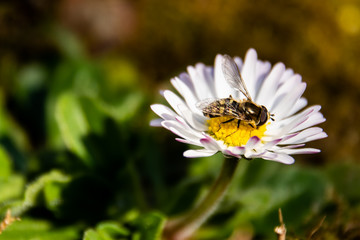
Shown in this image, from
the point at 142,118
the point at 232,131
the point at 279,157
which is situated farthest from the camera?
the point at 142,118

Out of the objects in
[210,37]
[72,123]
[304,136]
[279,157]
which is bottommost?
[279,157]

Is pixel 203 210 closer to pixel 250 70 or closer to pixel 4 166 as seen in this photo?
→ pixel 250 70

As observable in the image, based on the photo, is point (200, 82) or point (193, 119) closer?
point (193, 119)

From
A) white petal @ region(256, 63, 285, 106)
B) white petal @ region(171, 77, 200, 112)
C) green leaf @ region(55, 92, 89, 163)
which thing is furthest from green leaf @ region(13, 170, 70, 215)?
white petal @ region(256, 63, 285, 106)

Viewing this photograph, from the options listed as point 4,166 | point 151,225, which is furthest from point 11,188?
point 151,225

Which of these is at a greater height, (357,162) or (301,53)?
(301,53)

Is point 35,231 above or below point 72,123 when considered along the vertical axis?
below

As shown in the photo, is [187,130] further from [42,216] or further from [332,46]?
[332,46]

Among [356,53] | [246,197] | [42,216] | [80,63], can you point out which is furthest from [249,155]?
[356,53]
